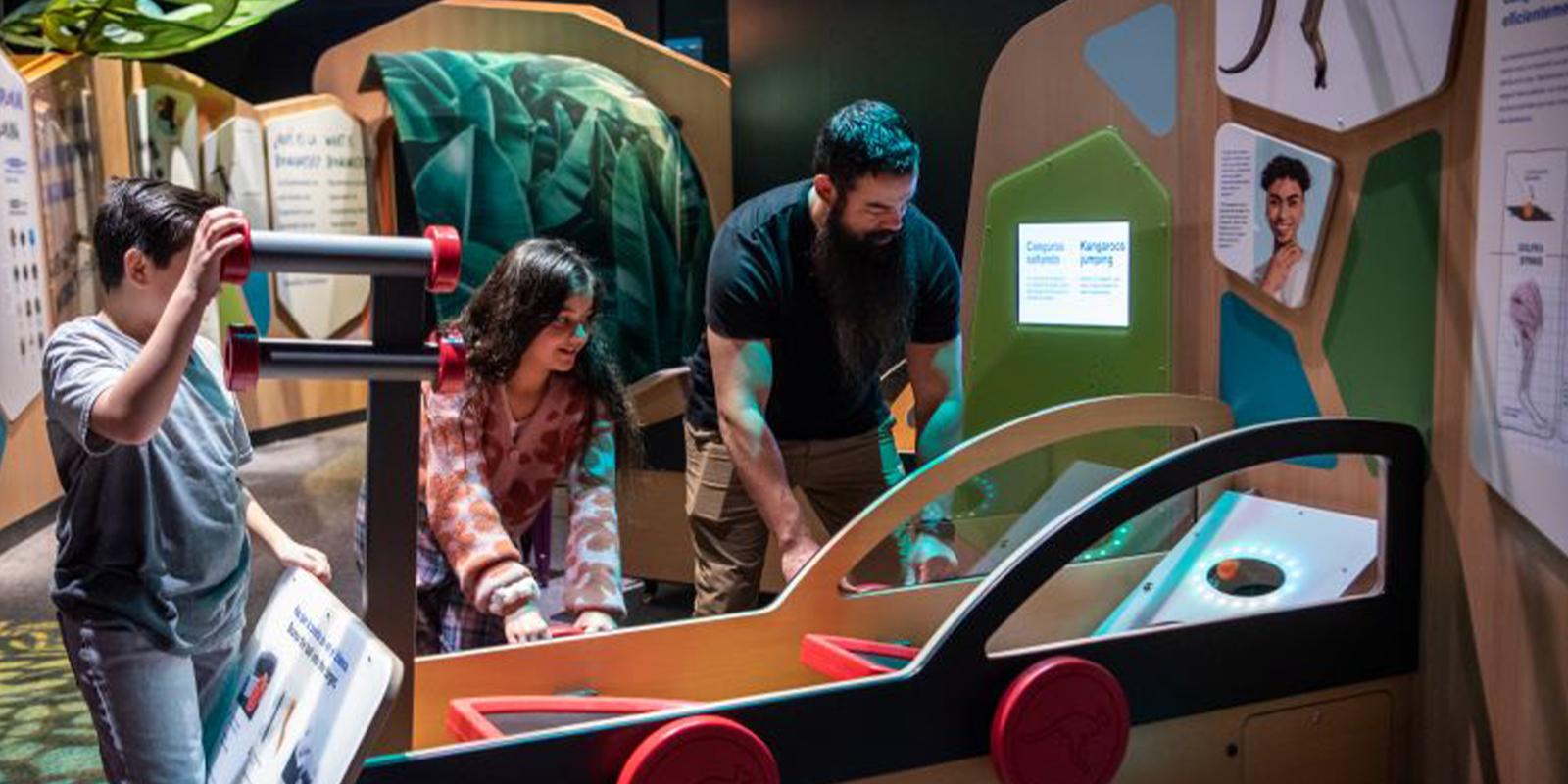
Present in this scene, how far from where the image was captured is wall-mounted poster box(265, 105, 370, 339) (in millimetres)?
8461

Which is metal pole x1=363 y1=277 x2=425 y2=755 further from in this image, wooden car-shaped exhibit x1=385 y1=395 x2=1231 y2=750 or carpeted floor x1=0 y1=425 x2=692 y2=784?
carpeted floor x1=0 y1=425 x2=692 y2=784

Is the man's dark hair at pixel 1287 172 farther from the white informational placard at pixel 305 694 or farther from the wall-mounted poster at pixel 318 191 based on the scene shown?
the wall-mounted poster at pixel 318 191

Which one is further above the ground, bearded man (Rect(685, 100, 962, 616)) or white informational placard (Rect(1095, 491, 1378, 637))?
bearded man (Rect(685, 100, 962, 616))

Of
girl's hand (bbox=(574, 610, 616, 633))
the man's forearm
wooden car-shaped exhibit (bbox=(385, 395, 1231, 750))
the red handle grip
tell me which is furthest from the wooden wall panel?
the red handle grip

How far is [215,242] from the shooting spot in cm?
126

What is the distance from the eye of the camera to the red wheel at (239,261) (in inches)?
49.5

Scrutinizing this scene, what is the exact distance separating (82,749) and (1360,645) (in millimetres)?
2992

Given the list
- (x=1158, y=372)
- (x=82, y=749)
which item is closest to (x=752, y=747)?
(x=1158, y=372)

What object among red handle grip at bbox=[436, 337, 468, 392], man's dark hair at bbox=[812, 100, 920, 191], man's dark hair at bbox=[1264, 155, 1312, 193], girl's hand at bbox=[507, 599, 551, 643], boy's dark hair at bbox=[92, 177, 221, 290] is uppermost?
man's dark hair at bbox=[812, 100, 920, 191]

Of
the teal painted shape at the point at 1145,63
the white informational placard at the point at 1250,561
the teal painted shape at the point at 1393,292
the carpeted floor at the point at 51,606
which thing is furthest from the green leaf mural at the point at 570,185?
the teal painted shape at the point at 1393,292

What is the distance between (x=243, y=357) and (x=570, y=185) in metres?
3.97

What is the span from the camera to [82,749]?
3.62 meters

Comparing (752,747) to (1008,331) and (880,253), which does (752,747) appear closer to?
(880,253)

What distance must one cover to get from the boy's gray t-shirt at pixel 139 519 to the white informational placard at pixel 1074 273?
197 cm
